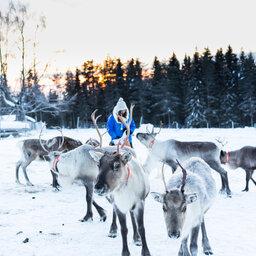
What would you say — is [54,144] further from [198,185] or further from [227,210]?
[198,185]

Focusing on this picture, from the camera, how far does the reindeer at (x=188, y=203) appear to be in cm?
257

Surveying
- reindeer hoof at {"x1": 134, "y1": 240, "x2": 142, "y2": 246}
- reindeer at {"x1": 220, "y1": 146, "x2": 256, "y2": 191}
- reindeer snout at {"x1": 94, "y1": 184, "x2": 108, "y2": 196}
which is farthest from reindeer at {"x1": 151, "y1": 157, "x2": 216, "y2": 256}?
reindeer at {"x1": 220, "y1": 146, "x2": 256, "y2": 191}

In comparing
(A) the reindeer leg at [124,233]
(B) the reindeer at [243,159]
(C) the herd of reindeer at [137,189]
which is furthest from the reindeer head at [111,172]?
(B) the reindeer at [243,159]

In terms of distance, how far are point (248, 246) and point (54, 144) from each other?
16.8ft

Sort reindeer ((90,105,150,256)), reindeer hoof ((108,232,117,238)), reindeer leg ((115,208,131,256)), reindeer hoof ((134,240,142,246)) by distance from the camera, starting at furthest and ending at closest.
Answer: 1. reindeer hoof ((108,232,117,238))
2. reindeer hoof ((134,240,142,246))
3. reindeer leg ((115,208,131,256))
4. reindeer ((90,105,150,256))

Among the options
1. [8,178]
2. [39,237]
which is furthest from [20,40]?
[39,237]

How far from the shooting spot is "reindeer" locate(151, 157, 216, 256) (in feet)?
8.43

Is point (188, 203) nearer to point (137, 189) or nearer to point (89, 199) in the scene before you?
point (137, 189)

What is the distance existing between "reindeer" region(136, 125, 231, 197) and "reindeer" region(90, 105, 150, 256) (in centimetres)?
300

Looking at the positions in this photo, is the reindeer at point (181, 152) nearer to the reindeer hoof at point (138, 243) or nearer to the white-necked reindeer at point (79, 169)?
the white-necked reindeer at point (79, 169)

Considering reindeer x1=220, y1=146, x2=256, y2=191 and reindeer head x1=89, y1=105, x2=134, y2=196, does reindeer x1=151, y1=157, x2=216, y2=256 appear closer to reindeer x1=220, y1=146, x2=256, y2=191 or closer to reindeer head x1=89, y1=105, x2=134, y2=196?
reindeer head x1=89, y1=105, x2=134, y2=196

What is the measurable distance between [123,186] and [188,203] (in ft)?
2.67

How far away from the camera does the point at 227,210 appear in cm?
484

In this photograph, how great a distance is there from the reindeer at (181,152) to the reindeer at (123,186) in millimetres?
2999
